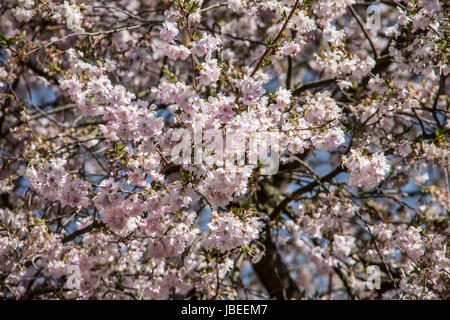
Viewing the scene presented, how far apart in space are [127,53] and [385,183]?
297 centimetres

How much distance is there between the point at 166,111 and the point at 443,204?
3.29m

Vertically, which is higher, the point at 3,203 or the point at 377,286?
the point at 3,203

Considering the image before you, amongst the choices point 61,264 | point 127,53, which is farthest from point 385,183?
point 61,264

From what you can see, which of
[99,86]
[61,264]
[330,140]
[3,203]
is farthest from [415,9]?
[3,203]

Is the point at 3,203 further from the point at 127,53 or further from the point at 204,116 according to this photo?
the point at 204,116

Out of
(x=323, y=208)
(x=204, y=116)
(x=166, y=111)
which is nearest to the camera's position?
(x=204, y=116)

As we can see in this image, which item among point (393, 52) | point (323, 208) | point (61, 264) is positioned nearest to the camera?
point (393, 52)

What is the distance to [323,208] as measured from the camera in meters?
4.27

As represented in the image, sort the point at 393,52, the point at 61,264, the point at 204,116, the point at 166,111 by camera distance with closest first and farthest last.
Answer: the point at 204,116 < the point at 393,52 < the point at 61,264 < the point at 166,111

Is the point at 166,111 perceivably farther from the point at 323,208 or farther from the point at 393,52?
the point at 393,52

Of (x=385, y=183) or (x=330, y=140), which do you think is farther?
(x=385, y=183)

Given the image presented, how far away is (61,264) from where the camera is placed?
3727 millimetres
